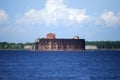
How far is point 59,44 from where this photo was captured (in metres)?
175

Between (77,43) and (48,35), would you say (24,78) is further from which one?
(48,35)

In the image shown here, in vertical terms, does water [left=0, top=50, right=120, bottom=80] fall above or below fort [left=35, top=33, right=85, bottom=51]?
below

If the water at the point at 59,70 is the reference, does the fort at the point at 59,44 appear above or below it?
above

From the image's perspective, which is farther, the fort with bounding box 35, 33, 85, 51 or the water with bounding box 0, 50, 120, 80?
the fort with bounding box 35, 33, 85, 51

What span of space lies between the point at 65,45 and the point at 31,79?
5078 inches

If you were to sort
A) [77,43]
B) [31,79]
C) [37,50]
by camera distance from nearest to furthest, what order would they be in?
[31,79] → [77,43] → [37,50]

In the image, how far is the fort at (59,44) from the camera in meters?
174

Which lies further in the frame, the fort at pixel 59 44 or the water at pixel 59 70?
the fort at pixel 59 44

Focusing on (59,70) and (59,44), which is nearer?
(59,70)

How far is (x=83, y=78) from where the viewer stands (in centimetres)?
4762

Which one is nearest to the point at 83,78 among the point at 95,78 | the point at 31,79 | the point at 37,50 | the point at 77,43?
the point at 95,78

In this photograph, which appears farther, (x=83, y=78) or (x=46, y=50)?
(x=46, y=50)

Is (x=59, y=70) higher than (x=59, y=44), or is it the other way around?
(x=59, y=44)

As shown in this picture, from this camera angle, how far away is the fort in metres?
174
